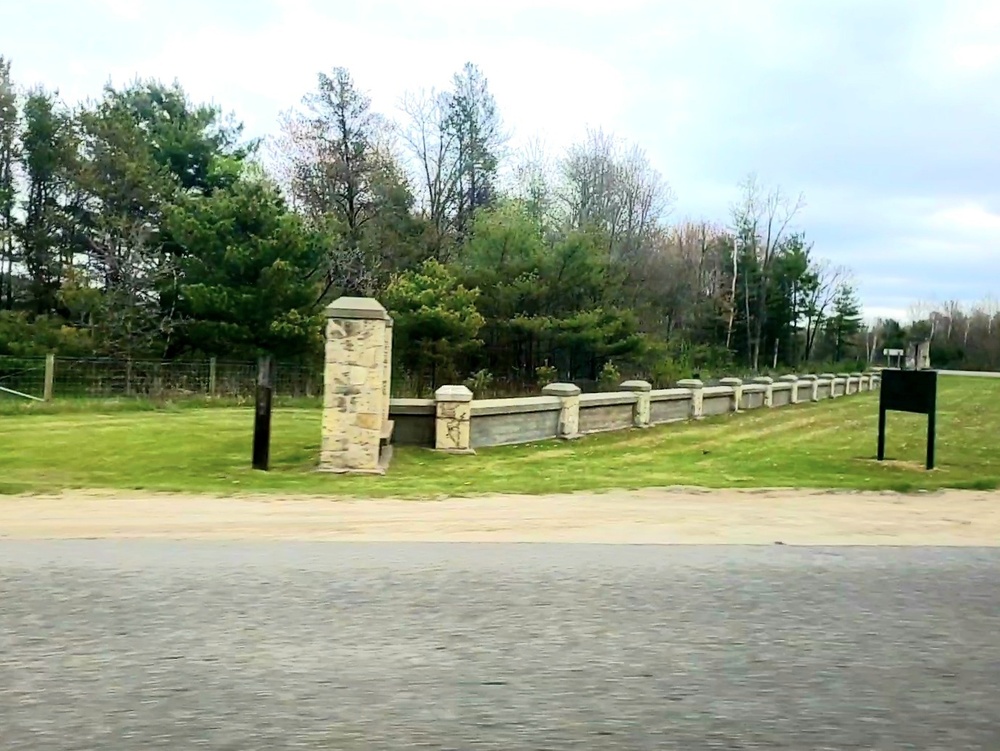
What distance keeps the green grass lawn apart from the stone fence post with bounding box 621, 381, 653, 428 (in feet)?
2.19

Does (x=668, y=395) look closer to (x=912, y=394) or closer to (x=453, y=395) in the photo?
(x=912, y=394)

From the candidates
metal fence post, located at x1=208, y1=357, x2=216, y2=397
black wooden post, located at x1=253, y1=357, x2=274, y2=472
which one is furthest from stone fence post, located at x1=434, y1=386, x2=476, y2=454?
metal fence post, located at x1=208, y1=357, x2=216, y2=397

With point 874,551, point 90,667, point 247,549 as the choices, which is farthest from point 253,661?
point 874,551

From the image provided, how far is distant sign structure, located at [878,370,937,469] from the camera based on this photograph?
46.8 ft

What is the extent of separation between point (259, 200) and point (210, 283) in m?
3.11

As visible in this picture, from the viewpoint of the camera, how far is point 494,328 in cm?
3303

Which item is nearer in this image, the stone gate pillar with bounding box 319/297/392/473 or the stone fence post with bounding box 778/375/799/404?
the stone gate pillar with bounding box 319/297/392/473

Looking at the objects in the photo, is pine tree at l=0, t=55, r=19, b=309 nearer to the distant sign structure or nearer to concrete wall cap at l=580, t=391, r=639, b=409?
concrete wall cap at l=580, t=391, r=639, b=409

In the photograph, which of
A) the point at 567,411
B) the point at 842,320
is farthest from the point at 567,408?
the point at 842,320

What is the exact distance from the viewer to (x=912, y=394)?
14.6 m

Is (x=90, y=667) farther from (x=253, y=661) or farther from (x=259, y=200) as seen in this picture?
(x=259, y=200)

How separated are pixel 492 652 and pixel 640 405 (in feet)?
55.7

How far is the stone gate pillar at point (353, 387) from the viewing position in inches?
499

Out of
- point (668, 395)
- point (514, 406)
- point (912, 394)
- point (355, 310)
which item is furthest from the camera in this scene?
point (668, 395)
